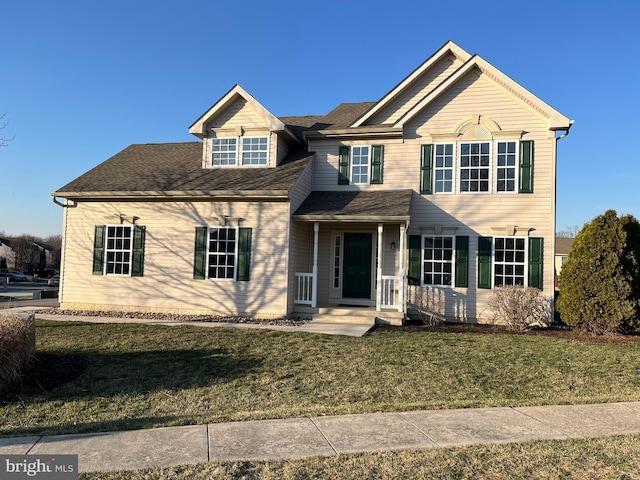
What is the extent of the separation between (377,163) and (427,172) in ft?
5.10

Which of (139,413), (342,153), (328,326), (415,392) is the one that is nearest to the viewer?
(139,413)

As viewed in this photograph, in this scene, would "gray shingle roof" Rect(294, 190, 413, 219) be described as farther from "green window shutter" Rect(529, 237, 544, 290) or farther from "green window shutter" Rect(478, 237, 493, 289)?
"green window shutter" Rect(529, 237, 544, 290)

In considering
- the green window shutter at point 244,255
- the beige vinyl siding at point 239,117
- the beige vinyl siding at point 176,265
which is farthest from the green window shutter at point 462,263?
the beige vinyl siding at point 239,117

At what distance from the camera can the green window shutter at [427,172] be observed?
13484 millimetres

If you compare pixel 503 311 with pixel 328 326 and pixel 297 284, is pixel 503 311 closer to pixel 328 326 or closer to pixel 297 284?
pixel 328 326

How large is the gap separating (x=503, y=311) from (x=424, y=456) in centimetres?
902

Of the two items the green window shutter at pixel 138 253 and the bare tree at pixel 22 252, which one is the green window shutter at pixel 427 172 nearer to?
the green window shutter at pixel 138 253

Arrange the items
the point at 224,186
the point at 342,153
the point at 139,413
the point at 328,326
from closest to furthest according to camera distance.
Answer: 1. the point at 139,413
2. the point at 328,326
3. the point at 224,186
4. the point at 342,153

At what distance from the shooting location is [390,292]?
13359 millimetres

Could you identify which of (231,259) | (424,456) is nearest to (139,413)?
(424,456)

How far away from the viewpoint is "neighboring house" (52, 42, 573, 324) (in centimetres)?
1268

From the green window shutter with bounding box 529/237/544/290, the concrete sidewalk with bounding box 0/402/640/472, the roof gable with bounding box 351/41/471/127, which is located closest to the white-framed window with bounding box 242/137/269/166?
the roof gable with bounding box 351/41/471/127

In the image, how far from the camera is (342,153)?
14.2m

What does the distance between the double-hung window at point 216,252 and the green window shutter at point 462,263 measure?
6.33 m
